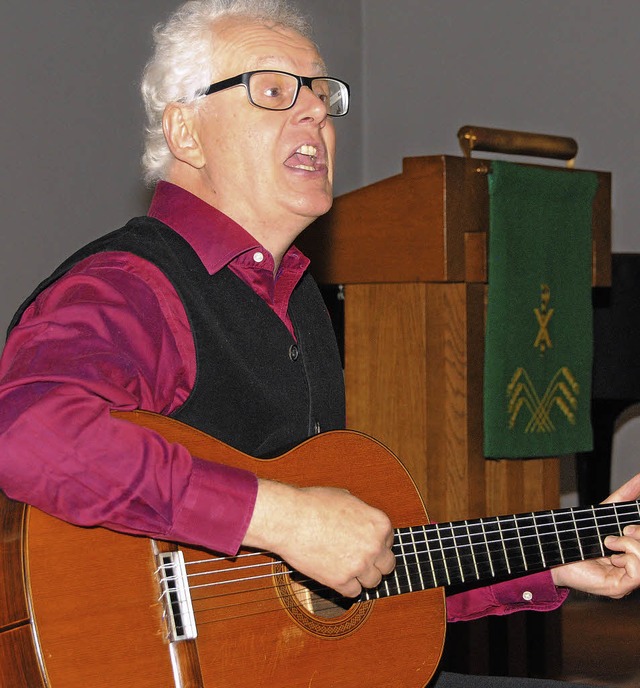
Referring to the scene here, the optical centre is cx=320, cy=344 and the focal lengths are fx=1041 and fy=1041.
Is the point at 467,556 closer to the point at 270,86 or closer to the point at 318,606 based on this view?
the point at 318,606

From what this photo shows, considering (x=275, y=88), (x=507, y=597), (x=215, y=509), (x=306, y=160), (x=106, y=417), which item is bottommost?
(x=507, y=597)

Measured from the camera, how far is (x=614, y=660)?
2.87 metres

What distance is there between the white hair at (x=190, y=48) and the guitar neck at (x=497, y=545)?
0.72 metres

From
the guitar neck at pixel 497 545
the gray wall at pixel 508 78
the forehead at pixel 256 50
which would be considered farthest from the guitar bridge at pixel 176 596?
the gray wall at pixel 508 78

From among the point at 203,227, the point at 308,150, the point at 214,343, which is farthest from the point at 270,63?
the point at 214,343

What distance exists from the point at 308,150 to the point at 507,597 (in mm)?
744

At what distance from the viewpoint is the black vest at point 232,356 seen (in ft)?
4.50

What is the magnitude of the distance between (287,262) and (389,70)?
3507mm

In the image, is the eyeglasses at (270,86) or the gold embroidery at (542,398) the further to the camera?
the gold embroidery at (542,398)

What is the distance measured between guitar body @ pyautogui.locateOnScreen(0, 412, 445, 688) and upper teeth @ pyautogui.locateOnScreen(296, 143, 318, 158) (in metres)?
0.44

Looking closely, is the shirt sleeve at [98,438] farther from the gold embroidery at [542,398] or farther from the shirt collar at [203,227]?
the gold embroidery at [542,398]

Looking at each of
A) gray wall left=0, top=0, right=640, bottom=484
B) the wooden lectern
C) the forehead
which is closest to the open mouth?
the forehead

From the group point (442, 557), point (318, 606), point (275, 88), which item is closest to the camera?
point (318, 606)

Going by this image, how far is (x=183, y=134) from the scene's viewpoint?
1588 mm
